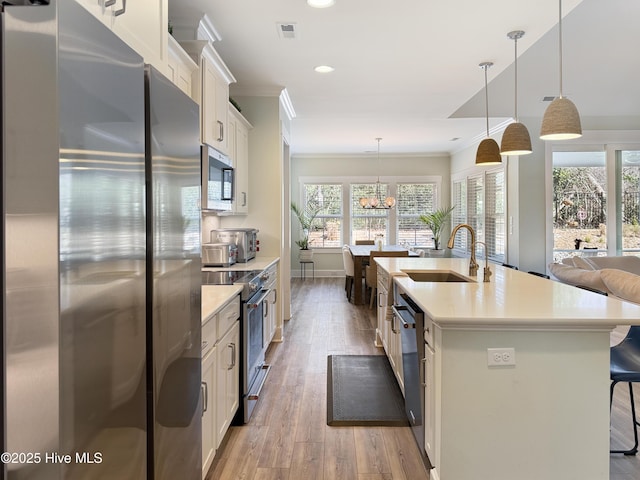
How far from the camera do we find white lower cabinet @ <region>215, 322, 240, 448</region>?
6.63 ft

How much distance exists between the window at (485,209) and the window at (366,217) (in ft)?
5.24

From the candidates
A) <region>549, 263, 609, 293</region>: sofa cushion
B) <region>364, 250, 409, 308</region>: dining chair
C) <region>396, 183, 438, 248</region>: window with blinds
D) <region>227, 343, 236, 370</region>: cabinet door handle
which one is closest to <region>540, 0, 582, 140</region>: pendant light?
<region>549, 263, 609, 293</region>: sofa cushion

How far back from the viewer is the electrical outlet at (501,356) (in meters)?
1.73

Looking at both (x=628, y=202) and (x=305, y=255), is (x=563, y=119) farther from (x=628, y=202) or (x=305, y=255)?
(x=305, y=255)

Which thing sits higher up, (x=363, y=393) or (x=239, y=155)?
(x=239, y=155)

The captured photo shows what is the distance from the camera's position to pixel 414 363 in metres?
2.19

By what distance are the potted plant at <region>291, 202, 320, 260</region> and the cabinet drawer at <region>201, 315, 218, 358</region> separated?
6820 millimetres

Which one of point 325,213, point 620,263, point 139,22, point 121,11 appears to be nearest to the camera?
point 121,11

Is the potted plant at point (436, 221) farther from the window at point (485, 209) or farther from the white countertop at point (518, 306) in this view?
the white countertop at point (518, 306)

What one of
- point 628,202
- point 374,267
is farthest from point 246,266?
point 628,202

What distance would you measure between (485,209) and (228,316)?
618cm

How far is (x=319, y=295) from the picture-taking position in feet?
22.6

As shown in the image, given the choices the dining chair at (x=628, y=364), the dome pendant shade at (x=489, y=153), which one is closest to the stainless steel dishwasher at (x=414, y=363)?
the dining chair at (x=628, y=364)

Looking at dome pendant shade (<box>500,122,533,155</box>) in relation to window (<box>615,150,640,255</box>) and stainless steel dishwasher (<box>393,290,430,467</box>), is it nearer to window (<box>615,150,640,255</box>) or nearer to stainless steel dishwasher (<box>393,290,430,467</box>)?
stainless steel dishwasher (<box>393,290,430,467</box>)
